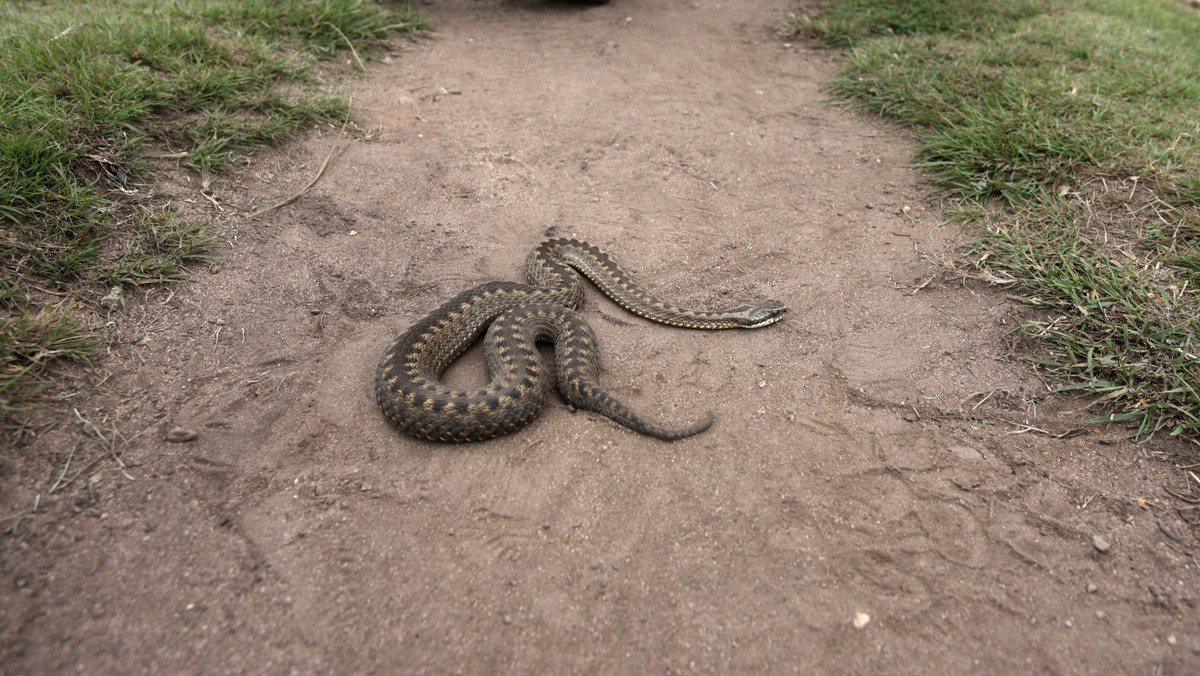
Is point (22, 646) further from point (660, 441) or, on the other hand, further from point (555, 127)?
point (555, 127)

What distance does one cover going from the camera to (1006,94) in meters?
7.73

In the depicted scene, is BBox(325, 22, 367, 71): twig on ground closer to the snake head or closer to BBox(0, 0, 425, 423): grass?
BBox(0, 0, 425, 423): grass

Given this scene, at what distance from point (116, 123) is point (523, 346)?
4.51 m

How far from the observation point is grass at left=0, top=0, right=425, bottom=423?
4.86m

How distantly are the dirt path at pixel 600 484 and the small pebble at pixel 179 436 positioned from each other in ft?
0.27

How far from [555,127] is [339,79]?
2.93 meters

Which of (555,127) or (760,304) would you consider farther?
(555,127)

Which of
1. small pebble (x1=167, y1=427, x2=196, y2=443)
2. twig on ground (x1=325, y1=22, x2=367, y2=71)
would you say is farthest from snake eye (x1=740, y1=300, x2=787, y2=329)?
twig on ground (x1=325, y1=22, x2=367, y2=71)

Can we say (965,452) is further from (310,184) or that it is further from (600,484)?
(310,184)

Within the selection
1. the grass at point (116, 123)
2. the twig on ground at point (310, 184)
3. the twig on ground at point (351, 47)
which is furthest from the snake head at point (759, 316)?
the twig on ground at point (351, 47)

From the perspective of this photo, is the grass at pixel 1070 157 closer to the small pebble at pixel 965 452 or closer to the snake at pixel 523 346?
the small pebble at pixel 965 452

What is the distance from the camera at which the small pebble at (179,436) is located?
4348 millimetres

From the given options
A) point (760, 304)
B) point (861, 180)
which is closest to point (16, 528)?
point (760, 304)

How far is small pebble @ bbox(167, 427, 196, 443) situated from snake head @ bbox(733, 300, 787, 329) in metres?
4.35
